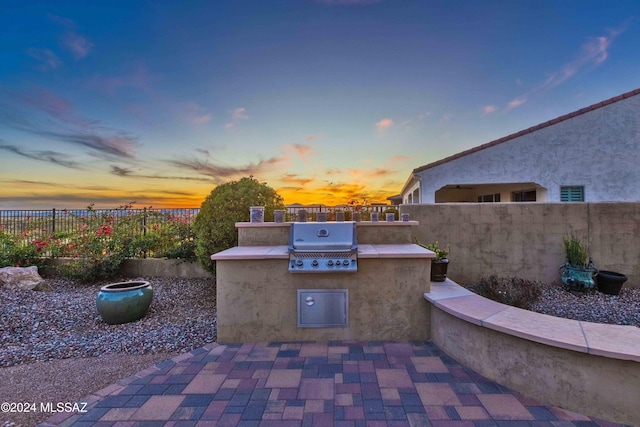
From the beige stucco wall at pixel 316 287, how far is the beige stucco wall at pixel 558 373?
736mm

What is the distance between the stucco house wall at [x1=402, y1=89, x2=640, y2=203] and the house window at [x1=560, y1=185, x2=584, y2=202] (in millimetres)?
122

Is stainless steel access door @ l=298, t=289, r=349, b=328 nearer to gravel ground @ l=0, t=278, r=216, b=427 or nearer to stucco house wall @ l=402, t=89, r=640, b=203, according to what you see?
gravel ground @ l=0, t=278, r=216, b=427

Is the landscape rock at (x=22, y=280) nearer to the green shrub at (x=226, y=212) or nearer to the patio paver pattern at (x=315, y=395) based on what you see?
the green shrub at (x=226, y=212)

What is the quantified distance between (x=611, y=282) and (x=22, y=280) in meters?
11.2

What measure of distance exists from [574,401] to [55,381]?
14.3ft

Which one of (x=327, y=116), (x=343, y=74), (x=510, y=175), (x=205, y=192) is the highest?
(x=343, y=74)

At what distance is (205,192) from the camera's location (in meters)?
5.18

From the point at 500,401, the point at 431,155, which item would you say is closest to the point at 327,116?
the point at 431,155

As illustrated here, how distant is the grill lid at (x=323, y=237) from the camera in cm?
330

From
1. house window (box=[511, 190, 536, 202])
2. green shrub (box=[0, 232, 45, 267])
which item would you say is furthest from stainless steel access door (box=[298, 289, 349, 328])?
house window (box=[511, 190, 536, 202])

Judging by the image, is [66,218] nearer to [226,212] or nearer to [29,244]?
[29,244]

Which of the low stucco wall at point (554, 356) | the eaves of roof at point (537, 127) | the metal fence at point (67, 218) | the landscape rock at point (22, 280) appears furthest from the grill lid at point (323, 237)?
the eaves of roof at point (537, 127)

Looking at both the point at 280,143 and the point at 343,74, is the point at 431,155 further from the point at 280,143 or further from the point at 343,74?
the point at 280,143

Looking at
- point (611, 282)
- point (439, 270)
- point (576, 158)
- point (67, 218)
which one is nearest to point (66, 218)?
point (67, 218)
